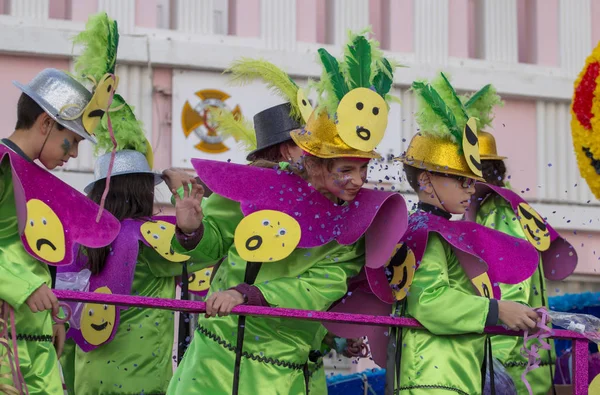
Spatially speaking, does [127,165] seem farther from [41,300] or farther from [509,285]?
[509,285]

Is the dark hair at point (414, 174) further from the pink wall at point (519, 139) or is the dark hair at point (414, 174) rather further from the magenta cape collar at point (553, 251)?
the pink wall at point (519, 139)

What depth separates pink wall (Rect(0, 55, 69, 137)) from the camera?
8.09 m

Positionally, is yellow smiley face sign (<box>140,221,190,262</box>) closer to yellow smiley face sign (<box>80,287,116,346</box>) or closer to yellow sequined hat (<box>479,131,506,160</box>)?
yellow smiley face sign (<box>80,287,116,346</box>)

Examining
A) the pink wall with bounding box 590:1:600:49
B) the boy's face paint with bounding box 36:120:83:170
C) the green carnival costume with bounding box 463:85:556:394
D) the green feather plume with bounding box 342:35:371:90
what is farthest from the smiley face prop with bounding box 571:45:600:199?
the pink wall with bounding box 590:1:600:49

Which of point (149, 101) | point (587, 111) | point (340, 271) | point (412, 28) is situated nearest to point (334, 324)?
point (340, 271)

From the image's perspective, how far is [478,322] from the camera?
178 inches

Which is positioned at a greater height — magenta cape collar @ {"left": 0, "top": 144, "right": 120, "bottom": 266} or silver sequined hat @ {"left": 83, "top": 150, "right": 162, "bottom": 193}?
silver sequined hat @ {"left": 83, "top": 150, "right": 162, "bottom": 193}

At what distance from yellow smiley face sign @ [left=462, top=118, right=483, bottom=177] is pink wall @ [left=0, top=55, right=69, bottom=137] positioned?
407 centimetres

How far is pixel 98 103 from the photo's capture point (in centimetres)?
441

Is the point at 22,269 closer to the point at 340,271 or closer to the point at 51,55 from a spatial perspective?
the point at 340,271

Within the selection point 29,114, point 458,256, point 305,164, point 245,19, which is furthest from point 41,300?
point 245,19

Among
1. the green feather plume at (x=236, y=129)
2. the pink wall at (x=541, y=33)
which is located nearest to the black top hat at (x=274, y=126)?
the green feather plume at (x=236, y=129)

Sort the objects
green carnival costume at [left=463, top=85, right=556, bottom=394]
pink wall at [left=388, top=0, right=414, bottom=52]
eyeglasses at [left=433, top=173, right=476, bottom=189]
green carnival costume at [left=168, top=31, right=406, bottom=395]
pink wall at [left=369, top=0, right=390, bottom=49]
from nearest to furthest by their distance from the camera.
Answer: green carnival costume at [left=168, top=31, right=406, bottom=395]
eyeglasses at [left=433, top=173, right=476, bottom=189]
green carnival costume at [left=463, top=85, right=556, bottom=394]
pink wall at [left=388, top=0, right=414, bottom=52]
pink wall at [left=369, top=0, right=390, bottom=49]

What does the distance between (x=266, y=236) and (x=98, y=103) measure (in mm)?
790
